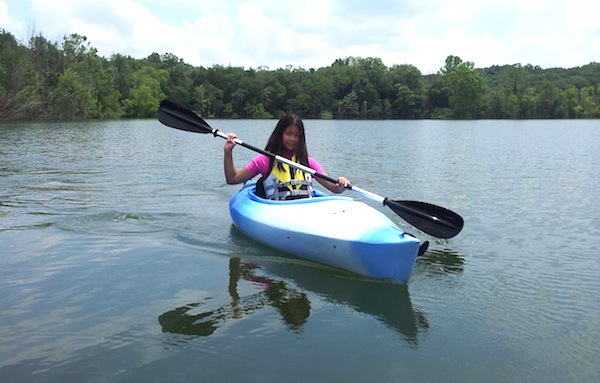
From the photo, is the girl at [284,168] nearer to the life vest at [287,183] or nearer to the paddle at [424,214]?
the life vest at [287,183]

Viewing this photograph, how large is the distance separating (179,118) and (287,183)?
6.10 feet

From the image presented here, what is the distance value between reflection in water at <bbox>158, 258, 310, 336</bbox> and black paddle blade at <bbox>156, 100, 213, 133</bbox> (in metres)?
2.64

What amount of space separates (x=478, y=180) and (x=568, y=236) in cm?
543

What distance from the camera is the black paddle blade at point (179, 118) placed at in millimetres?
7242

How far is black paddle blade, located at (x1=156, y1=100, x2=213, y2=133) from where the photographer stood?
724cm

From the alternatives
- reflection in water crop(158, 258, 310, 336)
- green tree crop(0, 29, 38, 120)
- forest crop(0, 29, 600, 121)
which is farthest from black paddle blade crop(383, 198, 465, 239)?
forest crop(0, 29, 600, 121)

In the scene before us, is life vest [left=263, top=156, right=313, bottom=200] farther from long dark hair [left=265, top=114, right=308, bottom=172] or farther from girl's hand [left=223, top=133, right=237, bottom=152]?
girl's hand [left=223, top=133, right=237, bottom=152]

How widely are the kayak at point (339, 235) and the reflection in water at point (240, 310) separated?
577 mm

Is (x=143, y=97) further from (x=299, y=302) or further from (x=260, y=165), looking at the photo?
(x=299, y=302)

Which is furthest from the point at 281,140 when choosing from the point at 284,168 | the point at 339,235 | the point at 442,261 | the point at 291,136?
the point at 442,261

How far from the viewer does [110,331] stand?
13.0ft

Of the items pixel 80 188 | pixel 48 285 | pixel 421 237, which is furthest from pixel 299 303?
pixel 80 188

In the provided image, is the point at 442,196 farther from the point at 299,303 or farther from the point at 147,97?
the point at 147,97

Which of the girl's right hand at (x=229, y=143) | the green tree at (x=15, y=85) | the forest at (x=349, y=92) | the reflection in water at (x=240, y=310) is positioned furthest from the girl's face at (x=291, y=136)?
the forest at (x=349, y=92)
